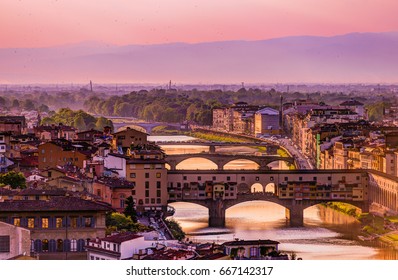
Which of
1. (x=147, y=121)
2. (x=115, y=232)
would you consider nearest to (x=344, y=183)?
(x=115, y=232)

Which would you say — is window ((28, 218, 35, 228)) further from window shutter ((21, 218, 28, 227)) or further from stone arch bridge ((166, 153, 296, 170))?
stone arch bridge ((166, 153, 296, 170))

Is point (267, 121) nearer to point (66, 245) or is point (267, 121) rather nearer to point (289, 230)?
point (289, 230)

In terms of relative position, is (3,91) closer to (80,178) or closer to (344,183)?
(344,183)

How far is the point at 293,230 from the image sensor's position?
1448 cm

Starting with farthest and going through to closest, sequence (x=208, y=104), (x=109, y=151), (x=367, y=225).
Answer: (x=208, y=104), (x=109, y=151), (x=367, y=225)

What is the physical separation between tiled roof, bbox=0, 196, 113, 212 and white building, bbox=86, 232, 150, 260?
57cm

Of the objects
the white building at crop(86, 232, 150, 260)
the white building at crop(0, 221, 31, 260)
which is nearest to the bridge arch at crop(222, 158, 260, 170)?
the white building at crop(86, 232, 150, 260)

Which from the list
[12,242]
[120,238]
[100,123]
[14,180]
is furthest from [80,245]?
[100,123]

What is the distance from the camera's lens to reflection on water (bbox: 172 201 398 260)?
489 inches

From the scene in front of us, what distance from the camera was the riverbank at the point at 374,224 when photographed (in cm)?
1378

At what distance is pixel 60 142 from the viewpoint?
59.2 ft

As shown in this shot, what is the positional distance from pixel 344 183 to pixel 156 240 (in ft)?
24.8

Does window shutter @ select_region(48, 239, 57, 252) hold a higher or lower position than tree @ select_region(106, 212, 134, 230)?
lower

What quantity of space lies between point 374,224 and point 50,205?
5.28 meters
